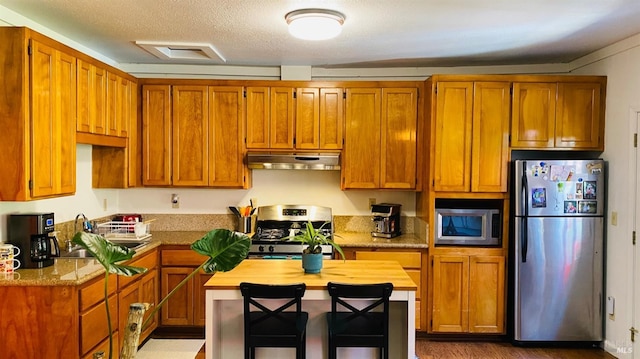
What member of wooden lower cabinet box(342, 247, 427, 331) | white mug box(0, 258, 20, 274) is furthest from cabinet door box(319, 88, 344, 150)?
white mug box(0, 258, 20, 274)

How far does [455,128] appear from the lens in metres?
4.02

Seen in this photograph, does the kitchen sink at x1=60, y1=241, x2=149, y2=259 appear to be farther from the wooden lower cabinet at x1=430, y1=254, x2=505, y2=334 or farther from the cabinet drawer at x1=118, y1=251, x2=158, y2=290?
the wooden lower cabinet at x1=430, y1=254, x2=505, y2=334

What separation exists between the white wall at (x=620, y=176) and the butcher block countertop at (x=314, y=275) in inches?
79.9

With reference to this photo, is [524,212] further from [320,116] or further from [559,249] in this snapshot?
[320,116]

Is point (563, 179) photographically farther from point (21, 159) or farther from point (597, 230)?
point (21, 159)

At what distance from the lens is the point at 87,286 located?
2814 mm

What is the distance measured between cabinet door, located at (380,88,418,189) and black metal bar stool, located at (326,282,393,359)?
1859 millimetres

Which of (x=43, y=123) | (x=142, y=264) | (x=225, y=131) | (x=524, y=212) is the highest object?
(x=225, y=131)

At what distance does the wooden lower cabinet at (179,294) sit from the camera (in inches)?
162

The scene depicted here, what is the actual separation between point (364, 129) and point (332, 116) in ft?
1.10

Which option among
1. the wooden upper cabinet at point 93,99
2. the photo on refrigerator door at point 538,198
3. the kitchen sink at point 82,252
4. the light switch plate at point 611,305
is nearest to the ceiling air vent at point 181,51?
the wooden upper cabinet at point 93,99

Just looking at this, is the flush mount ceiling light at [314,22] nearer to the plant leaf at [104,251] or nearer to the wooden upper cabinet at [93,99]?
the wooden upper cabinet at [93,99]

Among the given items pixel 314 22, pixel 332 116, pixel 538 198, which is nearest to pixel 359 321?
pixel 314 22

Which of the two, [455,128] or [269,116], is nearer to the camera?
[455,128]
